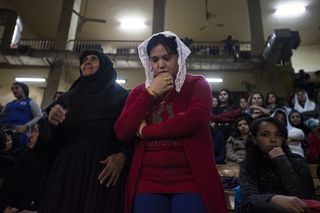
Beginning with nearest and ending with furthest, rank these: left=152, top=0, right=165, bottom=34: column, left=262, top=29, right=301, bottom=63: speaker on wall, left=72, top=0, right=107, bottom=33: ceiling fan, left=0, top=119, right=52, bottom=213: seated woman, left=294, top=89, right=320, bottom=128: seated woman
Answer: left=0, top=119, right=52, bottom=213: seated woman → left=294, top=89, right=320, bottom=128: seated woman → left=262, top=29, right=301, bottom=63: speaker on wall → left=72, top=0, right=107, bottom=33: ceiling fan → left=152, top=0, right=165, bottom=34: column

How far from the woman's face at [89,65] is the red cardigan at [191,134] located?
0.47 meters

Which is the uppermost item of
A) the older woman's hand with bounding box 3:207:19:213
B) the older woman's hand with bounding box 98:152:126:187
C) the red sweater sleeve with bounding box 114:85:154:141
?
the red sweater sleeve with bounding box 114:85:154:141

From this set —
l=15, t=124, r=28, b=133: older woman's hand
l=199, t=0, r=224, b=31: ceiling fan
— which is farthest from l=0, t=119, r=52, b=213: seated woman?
l=199, t=0, r=224, b=31: ceiling fan

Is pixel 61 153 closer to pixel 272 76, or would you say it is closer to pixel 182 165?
pixel 182 165

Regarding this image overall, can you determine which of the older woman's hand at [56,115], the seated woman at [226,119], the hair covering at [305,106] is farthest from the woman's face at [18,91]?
the hair covering at [305,106]

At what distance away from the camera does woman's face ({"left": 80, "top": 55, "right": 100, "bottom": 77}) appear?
163 cm

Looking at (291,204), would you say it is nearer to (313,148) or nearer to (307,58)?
(313,148)

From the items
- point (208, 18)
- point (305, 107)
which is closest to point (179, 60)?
point (305, 107)

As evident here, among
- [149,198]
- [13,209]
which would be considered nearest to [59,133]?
[149,198]

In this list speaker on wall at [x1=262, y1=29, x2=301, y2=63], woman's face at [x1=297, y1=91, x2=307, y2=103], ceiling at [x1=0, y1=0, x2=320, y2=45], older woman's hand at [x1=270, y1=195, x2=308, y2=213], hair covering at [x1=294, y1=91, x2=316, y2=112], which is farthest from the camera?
ceiling at [x1=0, y1=0, x2=320, y2=45]

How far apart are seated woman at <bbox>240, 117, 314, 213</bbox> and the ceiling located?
32.2 ft

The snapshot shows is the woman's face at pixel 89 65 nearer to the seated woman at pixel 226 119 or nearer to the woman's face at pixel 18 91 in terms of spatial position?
the seated woman at pixel 226 119

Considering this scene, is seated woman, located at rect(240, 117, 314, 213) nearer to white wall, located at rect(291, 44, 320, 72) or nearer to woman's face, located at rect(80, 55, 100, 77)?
woman's face, located at rect(80, 55, 100, 77)

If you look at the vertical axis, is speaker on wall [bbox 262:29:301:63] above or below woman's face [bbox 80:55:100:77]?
above
